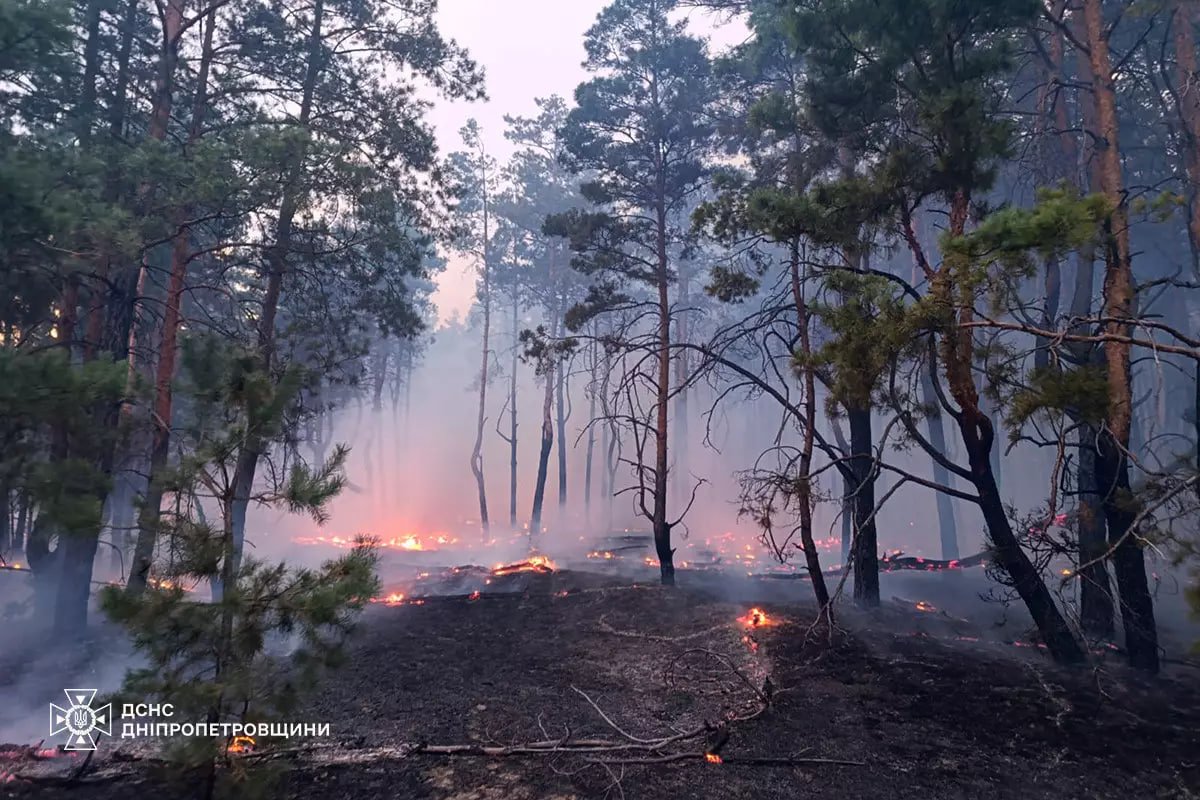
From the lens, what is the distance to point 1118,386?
8102mm

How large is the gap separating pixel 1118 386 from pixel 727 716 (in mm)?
6352

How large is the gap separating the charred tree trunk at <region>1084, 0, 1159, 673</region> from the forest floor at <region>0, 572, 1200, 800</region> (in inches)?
29.5

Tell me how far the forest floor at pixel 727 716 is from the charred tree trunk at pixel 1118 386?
0.75 m

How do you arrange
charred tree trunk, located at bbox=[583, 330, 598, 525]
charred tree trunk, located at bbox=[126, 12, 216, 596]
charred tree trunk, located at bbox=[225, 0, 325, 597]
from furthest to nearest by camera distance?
charred tree trunk, located at bbox=[583, 330, 598, 525]
charred tree trunk, located at bbox=[225, 0, 325, 597]
charred tree trunk, located at bbox=[126, 12, 216, 596]

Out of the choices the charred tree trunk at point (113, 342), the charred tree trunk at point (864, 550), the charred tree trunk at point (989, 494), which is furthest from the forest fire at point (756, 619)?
the charred tree trunk at point (113, 342)

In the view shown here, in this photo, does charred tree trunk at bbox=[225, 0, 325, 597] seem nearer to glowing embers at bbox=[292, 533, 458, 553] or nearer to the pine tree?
the pine tree

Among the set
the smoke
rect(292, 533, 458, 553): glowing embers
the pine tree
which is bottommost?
the smoke

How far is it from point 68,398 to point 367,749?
4428 mm

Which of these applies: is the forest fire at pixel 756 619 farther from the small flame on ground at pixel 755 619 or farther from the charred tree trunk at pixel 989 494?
the charred tree trunk at pixel 989 494

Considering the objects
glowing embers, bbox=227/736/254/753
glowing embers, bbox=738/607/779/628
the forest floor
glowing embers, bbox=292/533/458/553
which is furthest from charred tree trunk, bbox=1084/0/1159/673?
glowing embers, bbox=292/533/458/553

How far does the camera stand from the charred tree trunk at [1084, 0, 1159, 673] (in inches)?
311

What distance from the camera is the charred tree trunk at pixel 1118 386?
7906mm

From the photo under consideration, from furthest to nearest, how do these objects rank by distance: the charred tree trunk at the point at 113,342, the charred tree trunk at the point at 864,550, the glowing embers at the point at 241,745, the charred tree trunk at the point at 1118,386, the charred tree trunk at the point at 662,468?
1. the charred tree trunk at the point at 662,468
2. the charred tree trunk at the point at 864,550
3. the charred tree trunk at the point at 113,342
4. the charred tree trunk at the point at 1118,386
5. the glowing embers at the point at 241,745

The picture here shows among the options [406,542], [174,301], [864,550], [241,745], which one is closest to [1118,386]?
[864,550]
